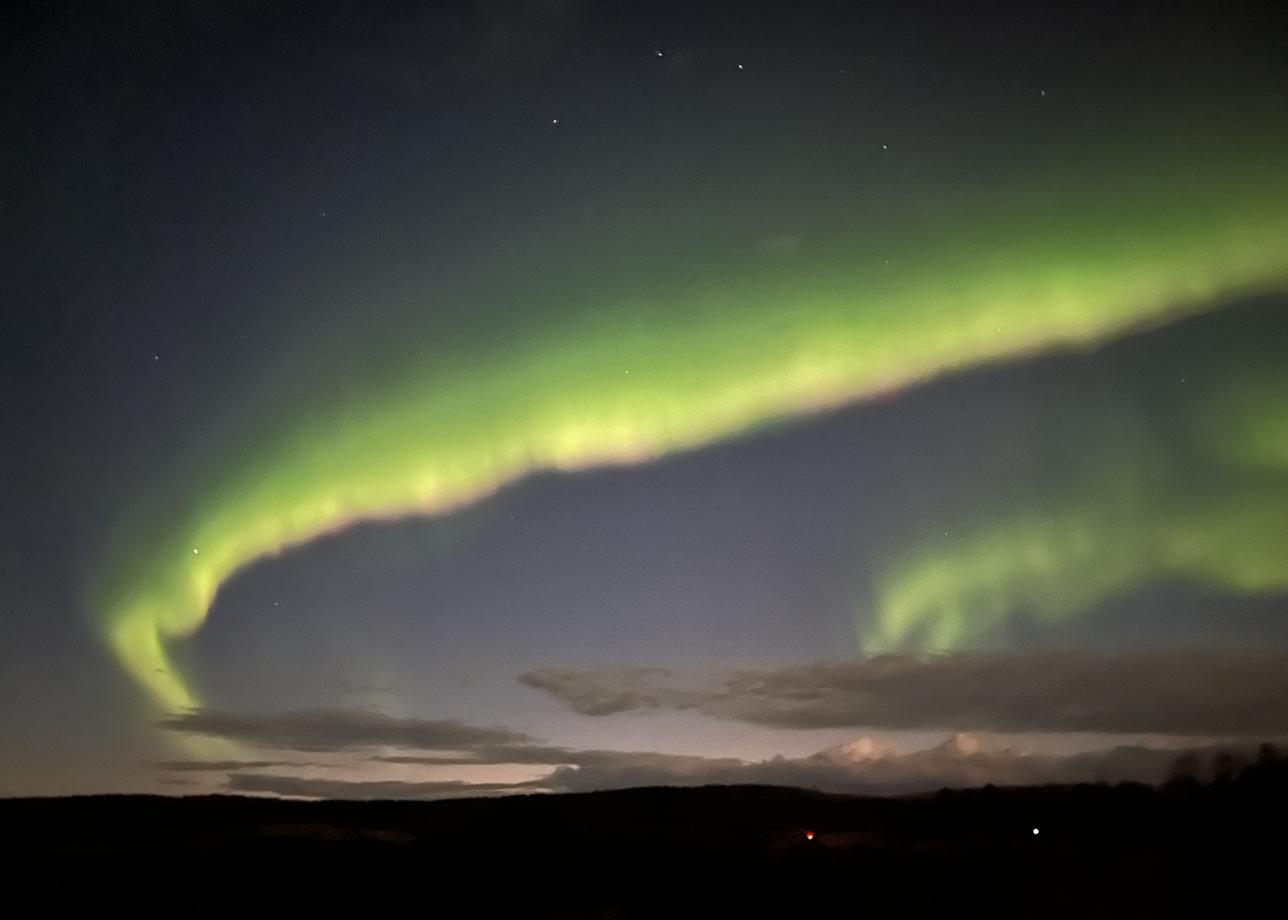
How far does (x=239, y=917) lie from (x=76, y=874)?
233 inches

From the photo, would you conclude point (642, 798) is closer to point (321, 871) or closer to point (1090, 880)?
point (321, 871)

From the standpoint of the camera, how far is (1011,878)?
22922 millimetres

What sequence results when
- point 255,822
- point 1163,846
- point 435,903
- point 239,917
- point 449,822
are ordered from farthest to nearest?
1. point 449,822
2. point 255,822
3. point 1163,846
4. point 435,903
5. point 239,917

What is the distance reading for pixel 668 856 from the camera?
26.6 metres

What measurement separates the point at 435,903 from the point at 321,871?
15.4 ft

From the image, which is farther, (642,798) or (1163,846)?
(642,798)

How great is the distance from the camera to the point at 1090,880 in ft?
74.3

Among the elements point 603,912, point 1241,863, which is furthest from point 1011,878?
point 603,912

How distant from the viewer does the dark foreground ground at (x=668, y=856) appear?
20.2 metres

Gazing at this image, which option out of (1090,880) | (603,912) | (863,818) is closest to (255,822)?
(603,912)

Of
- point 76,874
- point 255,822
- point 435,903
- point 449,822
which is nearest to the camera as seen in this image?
point 435,903

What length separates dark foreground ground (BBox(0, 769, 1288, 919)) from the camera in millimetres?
20234

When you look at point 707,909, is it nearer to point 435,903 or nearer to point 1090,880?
point 435,903

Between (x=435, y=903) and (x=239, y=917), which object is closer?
(x=239, y=917)
